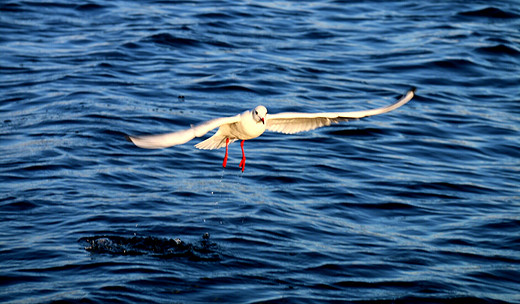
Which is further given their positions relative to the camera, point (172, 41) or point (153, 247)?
point (172, 41)

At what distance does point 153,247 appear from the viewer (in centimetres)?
1054

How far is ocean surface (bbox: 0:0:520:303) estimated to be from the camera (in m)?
10.0

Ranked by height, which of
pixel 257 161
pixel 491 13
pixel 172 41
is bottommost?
pixel 257 161

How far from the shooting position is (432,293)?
9844 millimetres

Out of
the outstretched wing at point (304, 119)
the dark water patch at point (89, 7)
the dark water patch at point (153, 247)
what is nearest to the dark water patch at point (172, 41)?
the dark water patch at point (89, 7)

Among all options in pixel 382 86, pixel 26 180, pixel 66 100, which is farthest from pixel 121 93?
pixel 382 86

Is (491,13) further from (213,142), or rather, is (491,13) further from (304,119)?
(213,142)

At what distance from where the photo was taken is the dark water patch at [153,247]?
10352mm

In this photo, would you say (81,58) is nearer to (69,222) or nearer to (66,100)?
(66,100)

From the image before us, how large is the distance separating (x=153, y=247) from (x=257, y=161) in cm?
343

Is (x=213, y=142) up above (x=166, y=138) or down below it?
below

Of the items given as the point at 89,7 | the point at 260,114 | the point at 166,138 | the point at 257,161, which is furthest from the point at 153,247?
the point at 89,7

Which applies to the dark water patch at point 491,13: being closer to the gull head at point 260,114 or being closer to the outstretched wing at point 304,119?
the outstretched wing at point 304,119

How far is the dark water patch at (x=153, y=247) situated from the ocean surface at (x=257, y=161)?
28 mm
